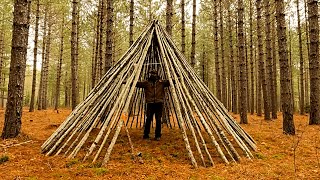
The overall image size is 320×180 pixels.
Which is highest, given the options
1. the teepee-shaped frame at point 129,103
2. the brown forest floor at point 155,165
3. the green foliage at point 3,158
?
the teepee-shaped frame at point 129,103

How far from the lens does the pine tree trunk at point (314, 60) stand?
8.30 m

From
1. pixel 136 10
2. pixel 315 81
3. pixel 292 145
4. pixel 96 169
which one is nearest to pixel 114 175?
pixel 96 169

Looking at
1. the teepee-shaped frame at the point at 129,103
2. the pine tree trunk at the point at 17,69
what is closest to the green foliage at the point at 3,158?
the teepee-shaped frame at the point at 129,103

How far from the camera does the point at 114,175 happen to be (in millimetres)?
A: 3576

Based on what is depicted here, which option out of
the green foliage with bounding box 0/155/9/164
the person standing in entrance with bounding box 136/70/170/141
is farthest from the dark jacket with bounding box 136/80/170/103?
the green foliage with bounding box 0/155/9/164

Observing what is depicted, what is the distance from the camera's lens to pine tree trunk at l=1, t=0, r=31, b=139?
566 cm

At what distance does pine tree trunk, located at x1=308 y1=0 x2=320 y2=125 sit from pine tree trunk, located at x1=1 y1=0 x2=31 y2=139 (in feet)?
30.3

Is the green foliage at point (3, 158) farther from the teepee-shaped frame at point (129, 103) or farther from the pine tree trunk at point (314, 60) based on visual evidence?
the pine tree trunk at point (314, 60)

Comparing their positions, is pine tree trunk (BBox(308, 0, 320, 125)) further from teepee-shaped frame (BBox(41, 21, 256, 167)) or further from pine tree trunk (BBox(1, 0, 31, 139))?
pine tree trunk (BBox(1, 0, 31, 139))

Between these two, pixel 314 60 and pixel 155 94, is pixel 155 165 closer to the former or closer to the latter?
pixel 155 94

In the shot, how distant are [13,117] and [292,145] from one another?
22.6 ft

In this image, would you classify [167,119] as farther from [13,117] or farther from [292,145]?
[13,117]

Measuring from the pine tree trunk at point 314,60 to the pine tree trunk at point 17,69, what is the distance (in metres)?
9.24

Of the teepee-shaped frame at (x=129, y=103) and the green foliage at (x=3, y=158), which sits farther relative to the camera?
the teepee-shaped frame at (x=129, y=103)
